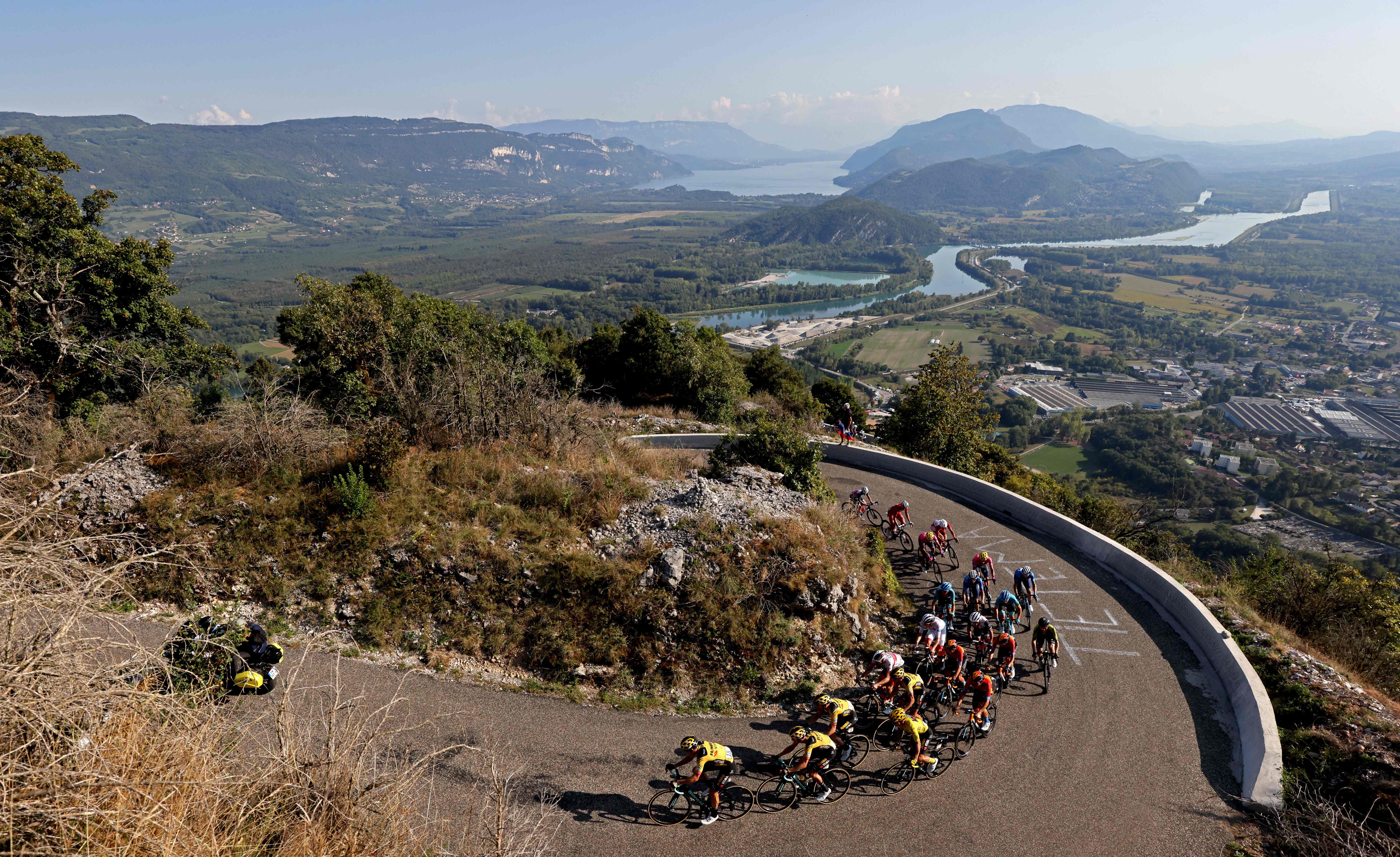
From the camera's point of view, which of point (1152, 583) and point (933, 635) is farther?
point (1152, 583)

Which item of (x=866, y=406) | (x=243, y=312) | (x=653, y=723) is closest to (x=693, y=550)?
(x=653, y=723)

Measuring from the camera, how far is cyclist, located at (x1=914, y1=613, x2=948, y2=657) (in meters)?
11.7

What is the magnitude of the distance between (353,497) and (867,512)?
13.9 metres

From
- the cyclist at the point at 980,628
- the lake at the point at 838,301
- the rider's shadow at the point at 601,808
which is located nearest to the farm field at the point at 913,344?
the lake at the point at 838,301

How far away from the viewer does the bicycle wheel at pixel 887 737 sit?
33.6 ft

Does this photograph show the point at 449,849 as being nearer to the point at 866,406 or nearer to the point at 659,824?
the point at 659,824

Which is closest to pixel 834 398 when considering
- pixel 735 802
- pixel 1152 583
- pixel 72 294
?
pixel 1152 583

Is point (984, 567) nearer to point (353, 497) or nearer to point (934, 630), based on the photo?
Result: point (934, 630)

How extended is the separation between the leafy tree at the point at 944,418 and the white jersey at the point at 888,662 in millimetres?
17307

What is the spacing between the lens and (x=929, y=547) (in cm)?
1564

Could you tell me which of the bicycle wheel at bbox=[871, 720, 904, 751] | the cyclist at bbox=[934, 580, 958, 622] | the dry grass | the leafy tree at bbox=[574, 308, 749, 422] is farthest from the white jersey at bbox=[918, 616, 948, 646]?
the leafy tree at bbox=[574, 308, 749, 422]

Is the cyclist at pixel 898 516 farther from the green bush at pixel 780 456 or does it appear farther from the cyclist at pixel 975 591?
the cyclist at pixel 975 591

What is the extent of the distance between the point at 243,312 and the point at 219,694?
426 ft

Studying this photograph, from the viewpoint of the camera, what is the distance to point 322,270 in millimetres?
154000
